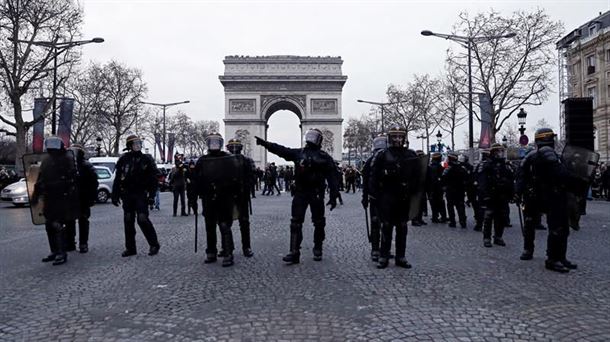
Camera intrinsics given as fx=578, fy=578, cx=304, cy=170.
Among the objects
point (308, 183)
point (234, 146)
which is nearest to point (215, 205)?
point (308, 183)

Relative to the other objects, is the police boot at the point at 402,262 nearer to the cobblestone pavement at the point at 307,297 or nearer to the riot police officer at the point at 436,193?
the cobblestone pavement at the point at 307,297

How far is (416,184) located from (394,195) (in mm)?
415

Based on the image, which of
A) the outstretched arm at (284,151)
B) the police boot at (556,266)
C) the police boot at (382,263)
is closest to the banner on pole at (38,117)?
the outstretched arm at (284,151)

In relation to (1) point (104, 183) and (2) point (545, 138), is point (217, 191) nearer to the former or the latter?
(2) point (545, 138)

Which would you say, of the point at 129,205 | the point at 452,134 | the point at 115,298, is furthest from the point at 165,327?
the point at 452,134

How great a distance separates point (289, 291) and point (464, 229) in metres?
7.43

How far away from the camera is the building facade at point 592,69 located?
5012 centimetres

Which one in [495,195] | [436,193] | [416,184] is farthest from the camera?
[436,193]

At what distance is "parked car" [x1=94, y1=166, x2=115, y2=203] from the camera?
23.8m

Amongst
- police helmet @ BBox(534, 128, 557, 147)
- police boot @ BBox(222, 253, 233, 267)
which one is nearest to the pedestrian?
police boot @ BBox(222, 253, 233, 267)

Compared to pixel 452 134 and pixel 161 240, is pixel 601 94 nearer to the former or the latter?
pixel 452 134

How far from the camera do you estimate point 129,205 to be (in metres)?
8.45

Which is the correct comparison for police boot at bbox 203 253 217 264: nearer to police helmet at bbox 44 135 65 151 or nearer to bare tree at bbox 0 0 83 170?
police helmet at bbox 44 135 65 151

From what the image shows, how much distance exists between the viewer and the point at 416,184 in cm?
765
